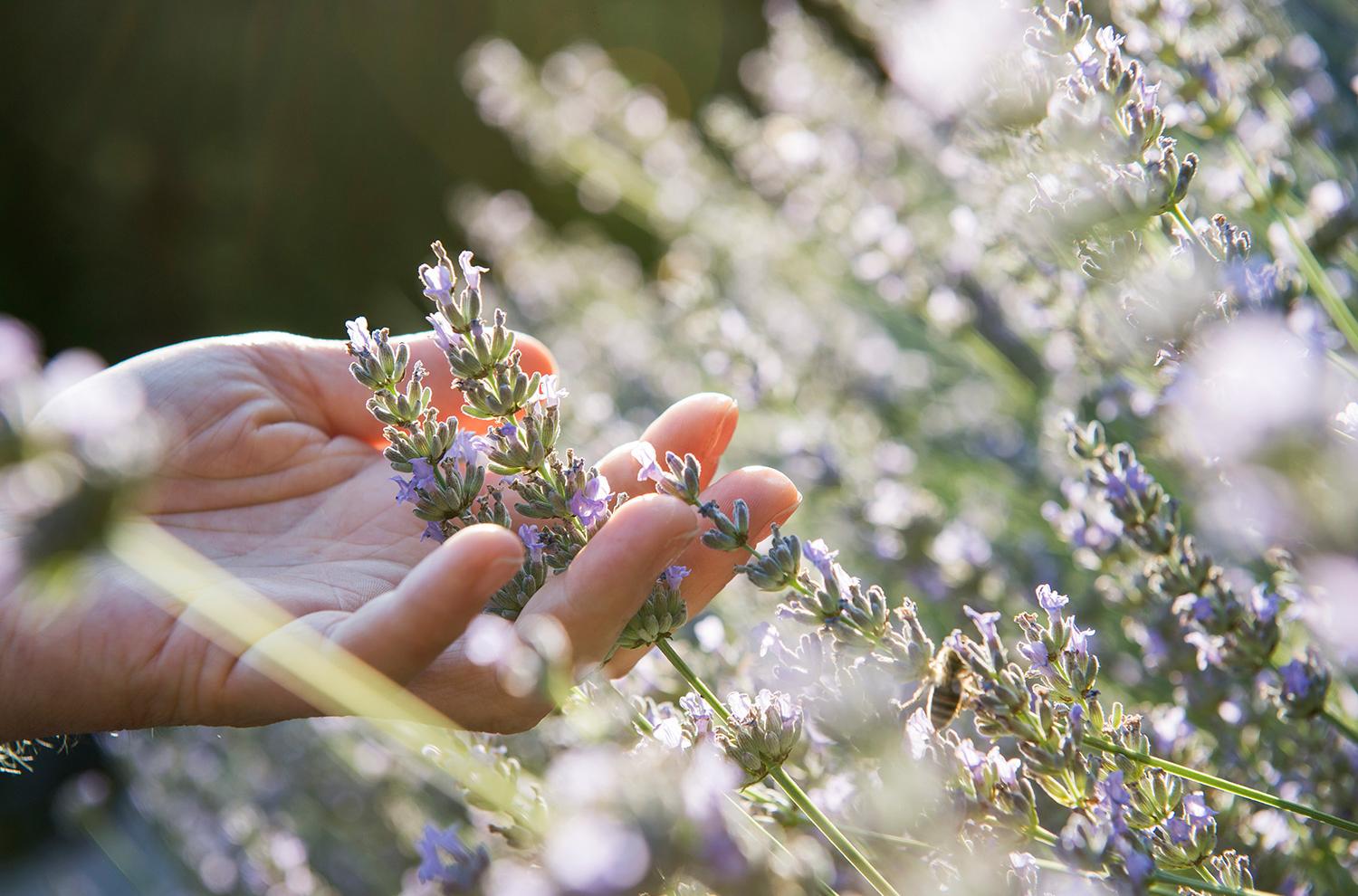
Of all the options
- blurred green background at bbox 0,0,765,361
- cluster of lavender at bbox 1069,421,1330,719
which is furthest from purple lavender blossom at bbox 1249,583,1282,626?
blurred green background at bbox 0,0,765,361

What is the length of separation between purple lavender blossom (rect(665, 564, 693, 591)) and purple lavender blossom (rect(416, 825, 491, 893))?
1.06ft

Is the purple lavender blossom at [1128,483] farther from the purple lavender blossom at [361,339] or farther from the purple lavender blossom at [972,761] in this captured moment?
the purple lavender blossom at [361,339]

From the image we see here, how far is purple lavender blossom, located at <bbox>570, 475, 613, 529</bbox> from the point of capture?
101 centimetres

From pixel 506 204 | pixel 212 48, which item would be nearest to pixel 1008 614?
pixel 506 204

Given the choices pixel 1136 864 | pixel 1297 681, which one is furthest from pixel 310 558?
pixel 1297 681

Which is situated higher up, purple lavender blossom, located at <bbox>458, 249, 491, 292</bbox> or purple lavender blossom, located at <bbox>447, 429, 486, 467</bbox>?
purple lavender blossom, located at <bbox>458, 249, 491, 292</bbox>

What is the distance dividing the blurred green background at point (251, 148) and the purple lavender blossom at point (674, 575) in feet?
16.9

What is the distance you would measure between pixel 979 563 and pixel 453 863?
1.00m

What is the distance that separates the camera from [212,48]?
240 inches

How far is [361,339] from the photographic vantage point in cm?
103

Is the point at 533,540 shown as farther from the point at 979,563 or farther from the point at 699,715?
the point at 979,563

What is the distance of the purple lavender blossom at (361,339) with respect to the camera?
1012 mm

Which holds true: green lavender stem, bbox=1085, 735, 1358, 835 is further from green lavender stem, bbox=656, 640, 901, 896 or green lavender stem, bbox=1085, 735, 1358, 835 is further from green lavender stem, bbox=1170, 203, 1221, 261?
green lavender stem, bbox=1170, 203, 1221, 261

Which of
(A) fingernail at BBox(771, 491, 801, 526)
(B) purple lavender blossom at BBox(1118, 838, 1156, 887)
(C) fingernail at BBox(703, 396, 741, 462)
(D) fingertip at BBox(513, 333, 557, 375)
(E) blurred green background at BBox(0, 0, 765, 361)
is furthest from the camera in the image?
(E) blurred green background at BBox(0, 0, 765, 361)
